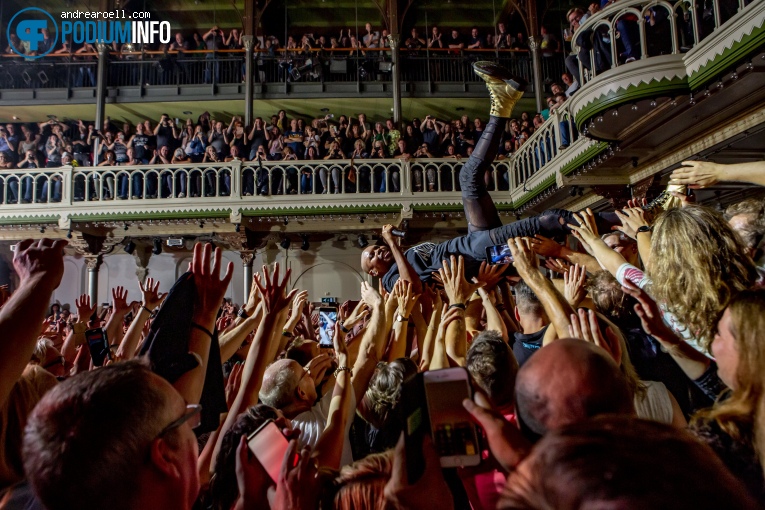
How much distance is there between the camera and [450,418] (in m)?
0.82

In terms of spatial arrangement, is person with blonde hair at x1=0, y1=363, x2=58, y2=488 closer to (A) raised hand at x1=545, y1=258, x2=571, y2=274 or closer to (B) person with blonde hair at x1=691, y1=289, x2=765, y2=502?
(B) person with blonde hair at x1=691, y1=289, x2=765, y2=502

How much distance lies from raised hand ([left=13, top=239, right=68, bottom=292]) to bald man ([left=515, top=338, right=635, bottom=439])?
1.12m

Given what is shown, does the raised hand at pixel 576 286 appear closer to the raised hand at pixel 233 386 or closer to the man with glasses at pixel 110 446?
the raised hand at pixel 233 386

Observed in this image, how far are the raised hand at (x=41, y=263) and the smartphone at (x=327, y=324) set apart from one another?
2117 mm

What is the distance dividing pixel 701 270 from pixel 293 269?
40.7ft

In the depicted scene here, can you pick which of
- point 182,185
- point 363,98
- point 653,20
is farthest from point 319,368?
point 363,98

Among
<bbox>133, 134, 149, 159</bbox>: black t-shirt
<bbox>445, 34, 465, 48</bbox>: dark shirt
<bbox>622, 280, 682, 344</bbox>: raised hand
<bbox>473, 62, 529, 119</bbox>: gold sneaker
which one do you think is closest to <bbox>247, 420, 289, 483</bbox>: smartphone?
<bbox>622, 280, 682, 344</bbox>: raised hand

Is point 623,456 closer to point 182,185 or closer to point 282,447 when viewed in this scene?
point 282,447

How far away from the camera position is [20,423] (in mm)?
1267

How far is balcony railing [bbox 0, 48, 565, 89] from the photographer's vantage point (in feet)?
42.8

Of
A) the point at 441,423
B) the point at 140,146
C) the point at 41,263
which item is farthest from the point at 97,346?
the point at 140,146

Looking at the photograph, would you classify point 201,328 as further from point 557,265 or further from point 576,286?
point 557,265

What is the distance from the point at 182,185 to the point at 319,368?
9760 mm

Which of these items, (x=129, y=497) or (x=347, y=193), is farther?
(x=347, y=193)
